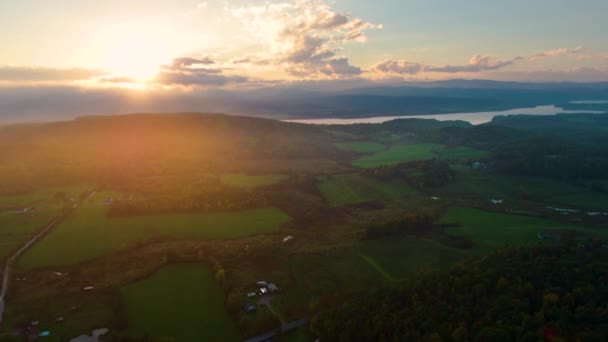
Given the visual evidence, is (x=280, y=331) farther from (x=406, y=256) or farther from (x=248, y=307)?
(x=406, y=256)

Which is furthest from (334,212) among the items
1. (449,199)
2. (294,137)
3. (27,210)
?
(294,137)

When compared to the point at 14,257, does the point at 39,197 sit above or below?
above

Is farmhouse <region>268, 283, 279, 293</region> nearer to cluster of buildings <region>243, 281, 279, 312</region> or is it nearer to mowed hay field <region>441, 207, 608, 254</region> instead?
cluster of buildings <region>243, 281, 279, 312</region>

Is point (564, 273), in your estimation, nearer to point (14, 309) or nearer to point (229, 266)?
point (229, 266)

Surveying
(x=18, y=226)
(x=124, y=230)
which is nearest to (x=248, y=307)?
(x=124, y=230)

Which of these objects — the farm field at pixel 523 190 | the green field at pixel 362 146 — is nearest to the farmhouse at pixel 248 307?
the farm field at pixel 523 190

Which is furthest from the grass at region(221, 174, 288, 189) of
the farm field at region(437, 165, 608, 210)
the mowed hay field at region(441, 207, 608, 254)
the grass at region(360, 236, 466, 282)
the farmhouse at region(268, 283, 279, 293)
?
the farmhouse at region(268, 283, 279, 293)
